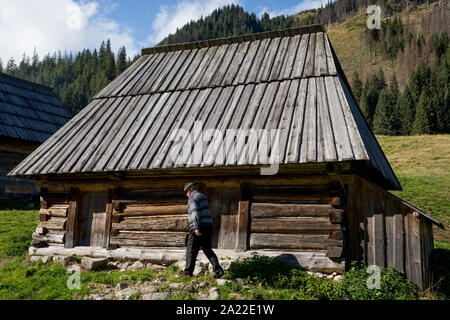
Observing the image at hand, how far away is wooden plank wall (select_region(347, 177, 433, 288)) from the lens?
6516 mm

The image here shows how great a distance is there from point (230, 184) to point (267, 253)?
151 centimetres

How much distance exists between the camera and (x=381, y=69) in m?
71.8

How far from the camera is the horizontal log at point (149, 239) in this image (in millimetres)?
7898

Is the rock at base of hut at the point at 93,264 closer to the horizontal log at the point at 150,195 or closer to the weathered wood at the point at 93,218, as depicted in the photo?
the weathered wood at the point at 93,218

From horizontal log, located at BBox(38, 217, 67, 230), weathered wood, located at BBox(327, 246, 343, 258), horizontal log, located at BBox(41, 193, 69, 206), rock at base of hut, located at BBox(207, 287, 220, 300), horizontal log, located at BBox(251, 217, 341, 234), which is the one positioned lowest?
rock at base of hut, located at BBox(207, 287, 220, 300)

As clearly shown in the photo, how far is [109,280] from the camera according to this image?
6.60m

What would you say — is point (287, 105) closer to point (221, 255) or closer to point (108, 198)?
point (221, 255)

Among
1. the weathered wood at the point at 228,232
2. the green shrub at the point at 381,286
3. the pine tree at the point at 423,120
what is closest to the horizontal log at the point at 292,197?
the weathered wood at the point at 228,232

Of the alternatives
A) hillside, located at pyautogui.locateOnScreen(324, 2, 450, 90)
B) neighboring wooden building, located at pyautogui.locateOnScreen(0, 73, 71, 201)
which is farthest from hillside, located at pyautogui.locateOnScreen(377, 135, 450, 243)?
hillside, located at pyautogui.locateOnScreen(324, 2, 450, 90)

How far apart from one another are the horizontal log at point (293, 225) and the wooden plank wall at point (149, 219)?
5.05 feet

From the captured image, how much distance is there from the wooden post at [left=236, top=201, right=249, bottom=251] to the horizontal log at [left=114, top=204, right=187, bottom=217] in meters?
1.23

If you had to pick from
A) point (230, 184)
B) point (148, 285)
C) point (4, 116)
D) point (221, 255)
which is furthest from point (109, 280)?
point (4, 116)

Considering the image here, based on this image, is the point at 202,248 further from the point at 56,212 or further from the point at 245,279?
the point at 56,212

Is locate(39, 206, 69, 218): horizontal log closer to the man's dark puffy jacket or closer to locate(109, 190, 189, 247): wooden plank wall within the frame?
locate(109, 190, 189, 247): wooden plank wall
